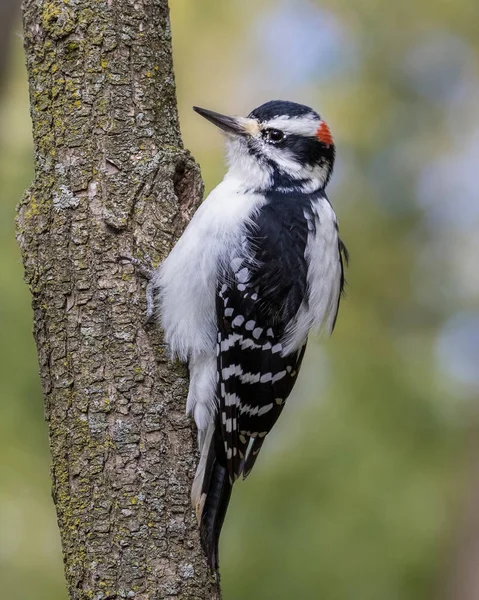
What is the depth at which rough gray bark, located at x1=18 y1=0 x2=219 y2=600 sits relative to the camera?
2670mm

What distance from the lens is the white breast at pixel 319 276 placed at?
3215 millimetres

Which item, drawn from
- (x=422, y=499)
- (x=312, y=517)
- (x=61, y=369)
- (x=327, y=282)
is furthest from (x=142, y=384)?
(x=422, y=499)

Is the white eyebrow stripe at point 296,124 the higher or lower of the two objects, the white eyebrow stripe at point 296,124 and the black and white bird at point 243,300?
the higher

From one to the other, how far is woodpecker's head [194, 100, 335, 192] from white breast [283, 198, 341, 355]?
183 mm

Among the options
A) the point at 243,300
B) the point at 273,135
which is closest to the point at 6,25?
the point at 273,135

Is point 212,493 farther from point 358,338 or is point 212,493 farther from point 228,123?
point 358,338

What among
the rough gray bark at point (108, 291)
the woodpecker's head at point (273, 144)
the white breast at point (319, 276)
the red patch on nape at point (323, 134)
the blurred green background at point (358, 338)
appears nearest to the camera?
the rough gray bark at point (108, 291)

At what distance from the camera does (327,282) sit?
337 cm

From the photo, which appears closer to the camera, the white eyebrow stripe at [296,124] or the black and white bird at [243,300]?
the black and white bird at [243,300]

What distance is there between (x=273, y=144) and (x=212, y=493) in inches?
60.2

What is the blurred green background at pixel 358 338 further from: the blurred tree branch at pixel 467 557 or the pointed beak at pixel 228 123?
the pointed beak at pixel 228 123

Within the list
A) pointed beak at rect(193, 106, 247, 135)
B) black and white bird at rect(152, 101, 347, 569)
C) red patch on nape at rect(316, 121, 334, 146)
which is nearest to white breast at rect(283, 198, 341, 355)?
black and white bird at rect(152, 101, 347, 569)

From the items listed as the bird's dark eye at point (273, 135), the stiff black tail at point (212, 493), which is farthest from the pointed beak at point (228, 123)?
the stiff black tail at point (212, 493)

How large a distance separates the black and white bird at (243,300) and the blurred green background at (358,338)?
5.95 ft
